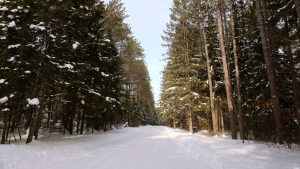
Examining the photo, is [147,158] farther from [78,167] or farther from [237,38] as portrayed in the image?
[237,38]

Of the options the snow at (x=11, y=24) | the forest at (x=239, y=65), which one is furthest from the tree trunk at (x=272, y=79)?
the snow at (x=11, y=24)

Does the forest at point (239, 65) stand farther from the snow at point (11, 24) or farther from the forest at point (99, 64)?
the snow at point (11, 24)

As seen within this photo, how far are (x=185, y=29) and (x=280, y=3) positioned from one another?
1743 centimetres

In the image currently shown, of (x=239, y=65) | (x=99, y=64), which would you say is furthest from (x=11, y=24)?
(x=239, y=65)

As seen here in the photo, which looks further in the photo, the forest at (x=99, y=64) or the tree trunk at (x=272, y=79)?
the forest at (x=99, y=64)

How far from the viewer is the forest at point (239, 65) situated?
1611 centimetres

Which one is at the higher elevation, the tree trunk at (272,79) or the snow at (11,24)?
the snow at (11,24)

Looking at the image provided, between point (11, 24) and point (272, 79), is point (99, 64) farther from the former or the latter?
point (272, 79)

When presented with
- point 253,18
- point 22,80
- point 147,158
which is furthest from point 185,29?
point 147,158

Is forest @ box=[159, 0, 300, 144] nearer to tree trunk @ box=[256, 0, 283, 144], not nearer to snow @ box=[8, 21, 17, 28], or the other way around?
tree trunk @ box=[256, 0, 283, 144]

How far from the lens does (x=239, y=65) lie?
2581 cm

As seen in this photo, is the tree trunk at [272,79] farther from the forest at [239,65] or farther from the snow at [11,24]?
the snow at [11,24]

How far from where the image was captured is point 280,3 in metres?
16.2

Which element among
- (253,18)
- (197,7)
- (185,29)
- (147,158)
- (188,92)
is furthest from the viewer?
(185,29)
